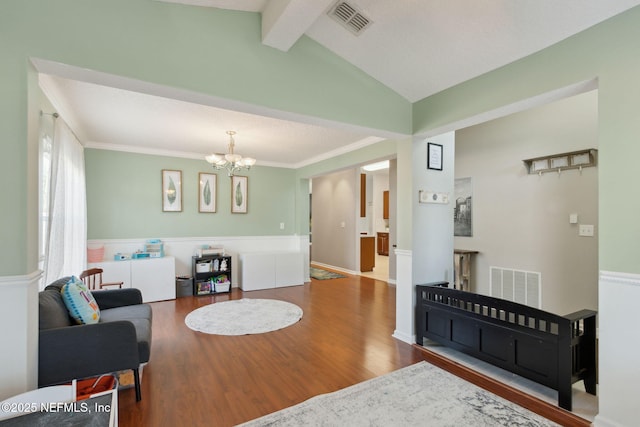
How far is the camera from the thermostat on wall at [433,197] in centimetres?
336

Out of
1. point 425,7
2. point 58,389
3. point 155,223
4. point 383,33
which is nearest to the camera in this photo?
point 58,389

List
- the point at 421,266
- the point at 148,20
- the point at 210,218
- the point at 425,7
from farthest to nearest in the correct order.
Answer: the point at 210,218 < the point at 421,266 < the point at 425,7 < the point at 148,20

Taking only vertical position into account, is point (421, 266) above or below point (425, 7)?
below

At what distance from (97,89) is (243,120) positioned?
4.69 feet

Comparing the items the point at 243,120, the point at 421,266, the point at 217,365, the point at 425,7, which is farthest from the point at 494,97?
the point at 217,365

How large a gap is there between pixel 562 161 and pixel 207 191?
18.2 feet

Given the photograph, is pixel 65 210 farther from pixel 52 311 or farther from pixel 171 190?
pixel 171 190

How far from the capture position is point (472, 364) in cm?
281

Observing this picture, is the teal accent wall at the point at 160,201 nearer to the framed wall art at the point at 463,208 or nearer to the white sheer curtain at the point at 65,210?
the white sheer curtain at the point at 65,210

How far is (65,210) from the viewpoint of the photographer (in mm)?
3273

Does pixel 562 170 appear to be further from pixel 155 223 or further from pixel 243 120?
pixel 155 223

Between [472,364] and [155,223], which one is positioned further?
[155,223]

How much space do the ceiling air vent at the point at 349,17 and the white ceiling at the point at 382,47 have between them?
46mm

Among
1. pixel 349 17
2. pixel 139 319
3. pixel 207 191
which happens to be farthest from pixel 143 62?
pixel 207 191
